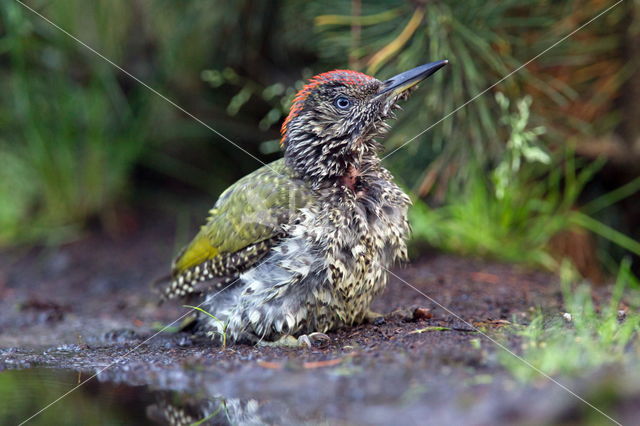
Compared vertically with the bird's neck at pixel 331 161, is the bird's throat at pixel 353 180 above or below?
below

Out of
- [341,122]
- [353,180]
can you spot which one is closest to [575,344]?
[353,180]

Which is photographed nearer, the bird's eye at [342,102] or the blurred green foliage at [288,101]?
the bird's eye at [342,102]

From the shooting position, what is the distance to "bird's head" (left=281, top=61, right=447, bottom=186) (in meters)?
3.63

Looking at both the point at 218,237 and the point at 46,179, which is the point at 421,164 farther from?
the point at 46,179

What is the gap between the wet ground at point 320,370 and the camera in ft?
6.88

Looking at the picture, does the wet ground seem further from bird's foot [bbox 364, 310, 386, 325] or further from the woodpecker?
the woodpecker

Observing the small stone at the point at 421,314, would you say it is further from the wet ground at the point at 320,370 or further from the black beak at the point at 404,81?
the black beak at the point at 404,81

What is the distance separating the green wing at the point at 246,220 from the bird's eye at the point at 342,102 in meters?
0.41

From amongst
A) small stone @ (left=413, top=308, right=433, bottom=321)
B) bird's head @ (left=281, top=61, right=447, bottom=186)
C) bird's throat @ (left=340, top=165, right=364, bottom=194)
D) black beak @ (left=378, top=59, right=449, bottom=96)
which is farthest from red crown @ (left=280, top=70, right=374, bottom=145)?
small stone @ (left=413, top=308, right=433, bottom=321)

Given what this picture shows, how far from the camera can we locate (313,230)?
3367 mm

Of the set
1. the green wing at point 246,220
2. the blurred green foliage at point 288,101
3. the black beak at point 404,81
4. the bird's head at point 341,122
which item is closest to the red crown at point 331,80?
the bird's head at point 341,122

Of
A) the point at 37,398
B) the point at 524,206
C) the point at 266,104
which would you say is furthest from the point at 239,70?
the point at 37,398

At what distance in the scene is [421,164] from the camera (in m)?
5.46

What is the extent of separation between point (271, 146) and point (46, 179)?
199 cm
